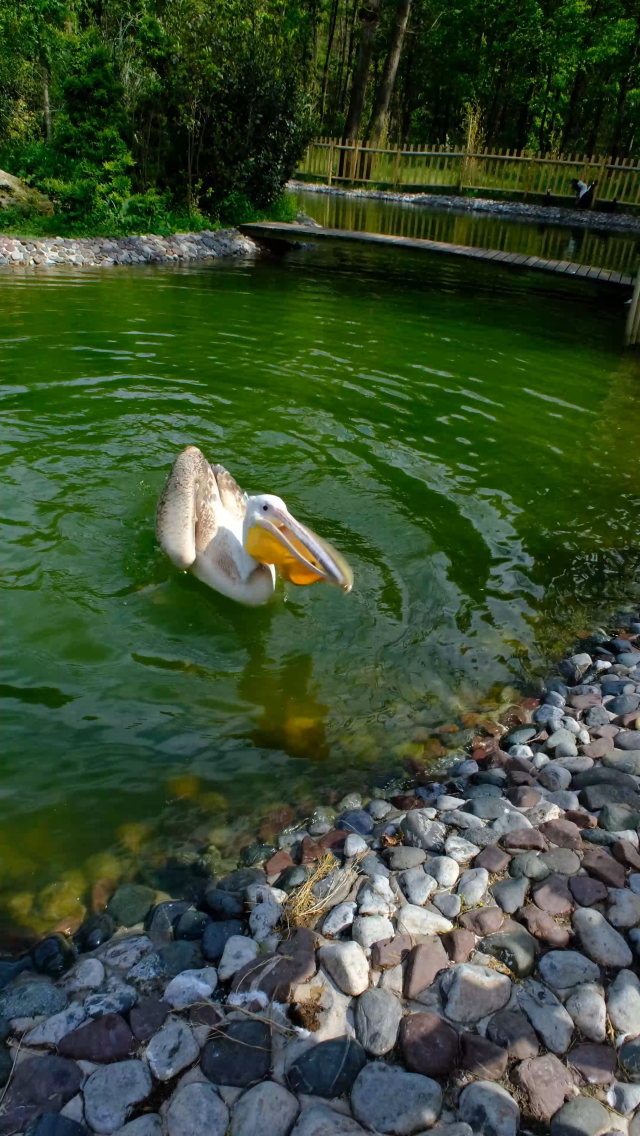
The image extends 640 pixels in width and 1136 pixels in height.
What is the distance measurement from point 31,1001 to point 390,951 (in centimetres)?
123

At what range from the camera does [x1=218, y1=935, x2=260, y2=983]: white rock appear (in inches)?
102

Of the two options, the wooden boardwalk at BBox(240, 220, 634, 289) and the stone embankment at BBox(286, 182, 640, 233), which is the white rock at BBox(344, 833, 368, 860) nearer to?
the wooden boardwalk at BBox(240, 220, 634, 289)

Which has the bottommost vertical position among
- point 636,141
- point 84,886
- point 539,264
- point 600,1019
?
point 84,886

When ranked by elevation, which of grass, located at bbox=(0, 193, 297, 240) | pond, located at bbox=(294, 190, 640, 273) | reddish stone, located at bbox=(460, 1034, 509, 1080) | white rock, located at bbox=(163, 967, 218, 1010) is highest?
pond, located at bbox=(294, 190, 640, 273)

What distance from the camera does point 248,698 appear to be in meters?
4.15

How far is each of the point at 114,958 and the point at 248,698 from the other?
1646 mm

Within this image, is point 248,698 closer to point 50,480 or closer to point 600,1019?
point 600,1019

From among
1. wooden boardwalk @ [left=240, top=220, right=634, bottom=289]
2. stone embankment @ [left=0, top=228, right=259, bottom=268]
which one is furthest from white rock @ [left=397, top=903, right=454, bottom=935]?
wooden boardwalk @ [left=240, top=220, right=634, bottom=289]

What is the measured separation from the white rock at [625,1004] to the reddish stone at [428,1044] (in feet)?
1.71

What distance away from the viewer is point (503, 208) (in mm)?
29438

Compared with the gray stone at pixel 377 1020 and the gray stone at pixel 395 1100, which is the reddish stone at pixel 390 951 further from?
the gray stone at pixel 395 1100

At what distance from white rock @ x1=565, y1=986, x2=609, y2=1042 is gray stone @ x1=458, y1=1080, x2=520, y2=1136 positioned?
35cm

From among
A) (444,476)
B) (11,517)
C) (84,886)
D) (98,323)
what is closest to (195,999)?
(84,886)

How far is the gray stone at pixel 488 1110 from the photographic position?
81.0 inches
